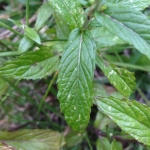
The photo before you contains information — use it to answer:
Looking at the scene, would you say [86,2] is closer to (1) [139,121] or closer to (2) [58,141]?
(1) [139,121]

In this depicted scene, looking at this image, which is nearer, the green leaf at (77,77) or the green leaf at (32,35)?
the green leaf at (77,77)

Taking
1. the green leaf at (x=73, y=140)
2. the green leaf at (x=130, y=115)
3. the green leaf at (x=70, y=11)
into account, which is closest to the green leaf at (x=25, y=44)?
the green leaf at (x=70, y=11)

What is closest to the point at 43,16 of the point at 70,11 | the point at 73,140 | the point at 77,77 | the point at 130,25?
the point at 70,11

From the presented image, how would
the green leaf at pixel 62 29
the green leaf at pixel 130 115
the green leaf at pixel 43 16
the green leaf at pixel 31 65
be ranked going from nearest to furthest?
the green leaf at pixel 130 115
the green leaf at pixel 31 65
the green leaf at pixel 43 16
the green leaf at pixel 62 29

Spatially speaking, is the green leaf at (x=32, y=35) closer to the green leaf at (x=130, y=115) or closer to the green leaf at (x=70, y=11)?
the green leaf at (x=70, y=11)

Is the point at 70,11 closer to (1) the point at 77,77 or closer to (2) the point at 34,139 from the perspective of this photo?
(1) the point at 77,77

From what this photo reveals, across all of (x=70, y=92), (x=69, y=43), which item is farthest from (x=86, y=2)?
(x=70, y=92)
